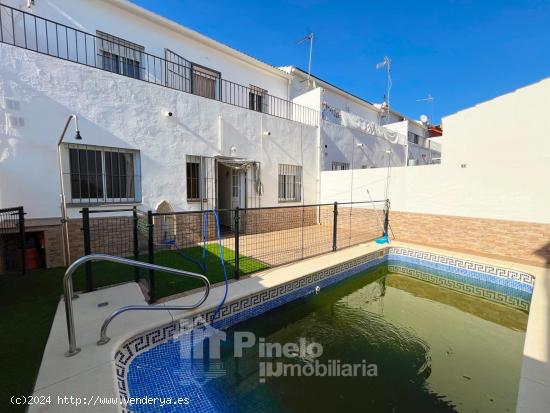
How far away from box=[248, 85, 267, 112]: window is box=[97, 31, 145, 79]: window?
4.44 meters

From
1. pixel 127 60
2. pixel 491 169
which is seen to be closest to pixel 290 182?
pixel 491 169

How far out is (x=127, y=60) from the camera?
8.16 m

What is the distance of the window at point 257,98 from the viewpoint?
11383mm

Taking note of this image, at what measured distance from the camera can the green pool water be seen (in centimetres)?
289

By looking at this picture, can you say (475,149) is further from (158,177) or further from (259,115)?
(158,177)

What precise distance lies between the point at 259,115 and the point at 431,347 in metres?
8.52

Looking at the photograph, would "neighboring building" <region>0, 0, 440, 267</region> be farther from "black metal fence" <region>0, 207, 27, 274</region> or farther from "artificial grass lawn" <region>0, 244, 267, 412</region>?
"artificial grass lawn" <region>0, 244, 267, 412</region>

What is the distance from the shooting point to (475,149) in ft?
26.3

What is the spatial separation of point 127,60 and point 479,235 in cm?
1221

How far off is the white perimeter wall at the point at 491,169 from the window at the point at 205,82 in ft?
25.1

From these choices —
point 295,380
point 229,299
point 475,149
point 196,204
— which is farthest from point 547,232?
point 196,204

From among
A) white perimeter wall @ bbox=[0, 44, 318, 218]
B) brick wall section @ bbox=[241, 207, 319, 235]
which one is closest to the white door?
brick wall section @ bbox=[241, 207, 319, 235]

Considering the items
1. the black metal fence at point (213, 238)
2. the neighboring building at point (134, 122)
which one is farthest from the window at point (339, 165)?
the black metal fence at point (213, 238)

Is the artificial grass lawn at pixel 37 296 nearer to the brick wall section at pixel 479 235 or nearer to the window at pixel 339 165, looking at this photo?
the brick wall section at pixel 479 235
